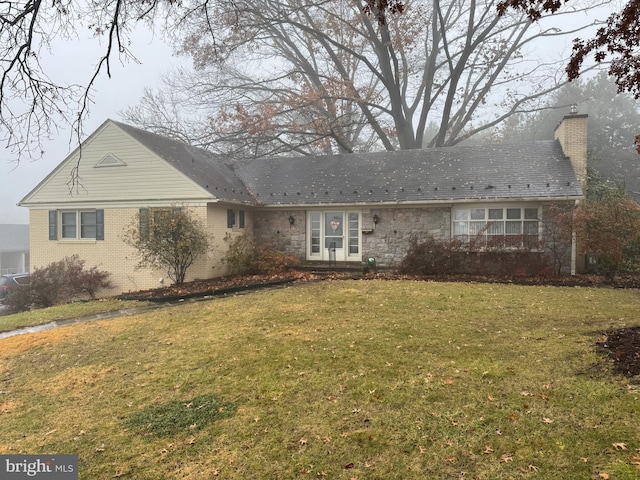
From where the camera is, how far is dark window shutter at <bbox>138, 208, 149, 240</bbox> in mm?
13859

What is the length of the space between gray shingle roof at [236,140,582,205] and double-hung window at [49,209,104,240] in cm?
621

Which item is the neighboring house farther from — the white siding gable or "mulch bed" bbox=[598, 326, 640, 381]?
"mulch bed" bbox=[598, 326, 640, 381]

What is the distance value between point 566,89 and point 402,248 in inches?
1140

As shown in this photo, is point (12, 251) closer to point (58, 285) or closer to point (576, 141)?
point (58, 285)

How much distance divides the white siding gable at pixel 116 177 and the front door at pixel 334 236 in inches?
189

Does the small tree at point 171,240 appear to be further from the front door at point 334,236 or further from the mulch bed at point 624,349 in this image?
the mulch bed at point 624,349

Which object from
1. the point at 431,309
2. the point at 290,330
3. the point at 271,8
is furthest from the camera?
the point at 271,8

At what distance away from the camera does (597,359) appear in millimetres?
4773

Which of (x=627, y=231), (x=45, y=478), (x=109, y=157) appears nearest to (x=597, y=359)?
(x=45, y=478)

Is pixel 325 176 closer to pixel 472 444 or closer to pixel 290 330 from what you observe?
pixel 290 330

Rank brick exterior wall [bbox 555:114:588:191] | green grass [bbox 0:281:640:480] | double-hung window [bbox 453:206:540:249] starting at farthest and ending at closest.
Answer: brick exterior wall [bbox 555:114:588:191], double-hung window [bbox 453:206:540:249], green grass [bbox 0:281:640:480]

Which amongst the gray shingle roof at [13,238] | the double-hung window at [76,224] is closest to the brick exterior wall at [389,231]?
the double-hung window at [76,224]

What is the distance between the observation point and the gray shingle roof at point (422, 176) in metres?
14.0
